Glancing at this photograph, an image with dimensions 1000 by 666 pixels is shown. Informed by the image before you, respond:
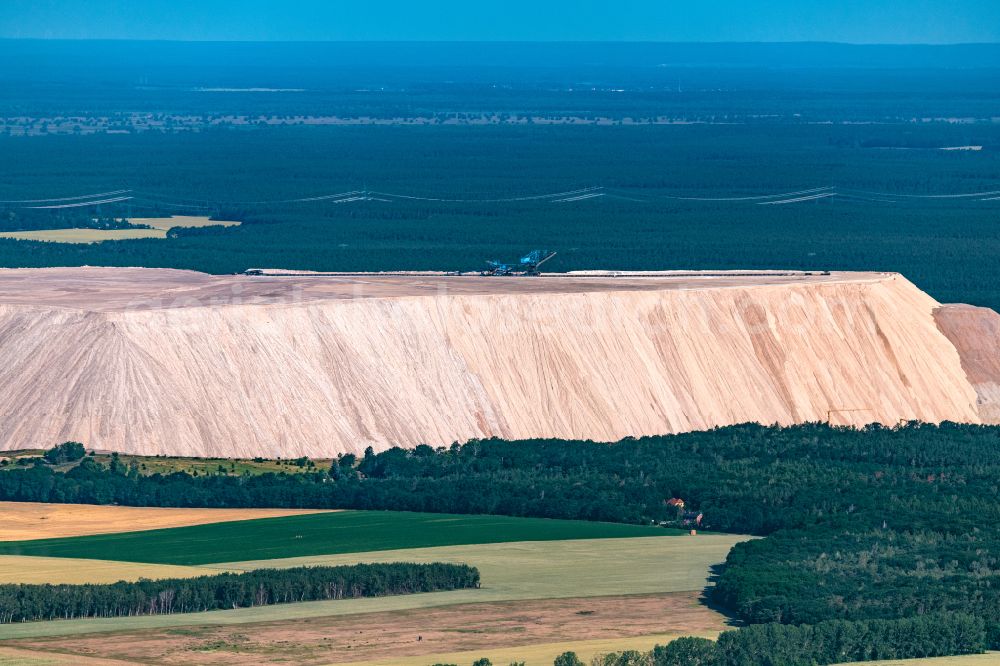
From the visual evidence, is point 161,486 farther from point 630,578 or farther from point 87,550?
point 630,578

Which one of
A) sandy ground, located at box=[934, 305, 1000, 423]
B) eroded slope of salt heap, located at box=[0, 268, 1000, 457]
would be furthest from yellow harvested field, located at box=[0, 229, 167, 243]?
sandy ground, located at box=[934, 305, 1000, 423]

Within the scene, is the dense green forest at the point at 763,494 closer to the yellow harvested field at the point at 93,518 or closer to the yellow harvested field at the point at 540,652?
the yellow harvested field at the point at 93,518

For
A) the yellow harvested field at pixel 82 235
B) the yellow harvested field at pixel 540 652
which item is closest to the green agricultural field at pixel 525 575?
the yellow harvested field at pixel 540 652

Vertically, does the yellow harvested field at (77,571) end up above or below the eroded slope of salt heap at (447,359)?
below

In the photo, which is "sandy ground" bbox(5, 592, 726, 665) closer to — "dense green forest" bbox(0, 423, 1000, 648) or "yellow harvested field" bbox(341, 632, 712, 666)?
"yellow harvested field" bbox(341, 632, 712, 666)

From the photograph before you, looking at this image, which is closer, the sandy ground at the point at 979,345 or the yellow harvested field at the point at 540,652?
the yellow harvested field at the point at 540,652

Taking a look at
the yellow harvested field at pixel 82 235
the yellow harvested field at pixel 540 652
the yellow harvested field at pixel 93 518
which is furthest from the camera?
the yellow harvested field at pixel 82 235

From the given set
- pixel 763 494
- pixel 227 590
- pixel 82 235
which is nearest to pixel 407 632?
pixel 227 590
